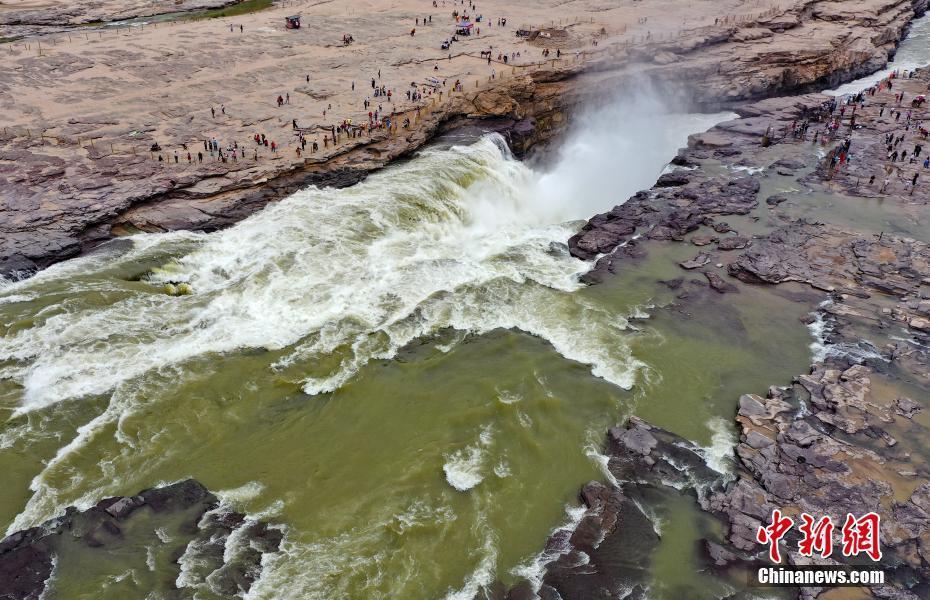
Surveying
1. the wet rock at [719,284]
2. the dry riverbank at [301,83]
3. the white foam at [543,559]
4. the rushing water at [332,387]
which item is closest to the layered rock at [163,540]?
the rushing water at [332,387]

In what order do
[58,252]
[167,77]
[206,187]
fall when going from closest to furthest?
[58,252], [206,187], [167,77]

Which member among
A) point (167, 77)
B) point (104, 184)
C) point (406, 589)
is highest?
point (167, 77)

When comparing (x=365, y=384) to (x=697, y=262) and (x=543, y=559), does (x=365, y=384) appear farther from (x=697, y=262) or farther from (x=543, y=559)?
(x=697, y=262)

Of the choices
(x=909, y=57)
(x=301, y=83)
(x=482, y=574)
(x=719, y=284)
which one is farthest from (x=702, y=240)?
(x=909, y=57)

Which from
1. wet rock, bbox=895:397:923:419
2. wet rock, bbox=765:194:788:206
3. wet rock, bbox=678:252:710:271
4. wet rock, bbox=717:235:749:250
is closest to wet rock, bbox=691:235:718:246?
wet rock, bbox=717:235:749:250

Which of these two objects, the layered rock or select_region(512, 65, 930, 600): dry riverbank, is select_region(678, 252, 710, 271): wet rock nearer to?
select_region(512, 65, 930, 600): dry riverbank

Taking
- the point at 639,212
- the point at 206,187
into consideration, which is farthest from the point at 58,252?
the point at 639,212

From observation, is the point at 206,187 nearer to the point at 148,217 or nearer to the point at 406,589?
the point at 148,217
